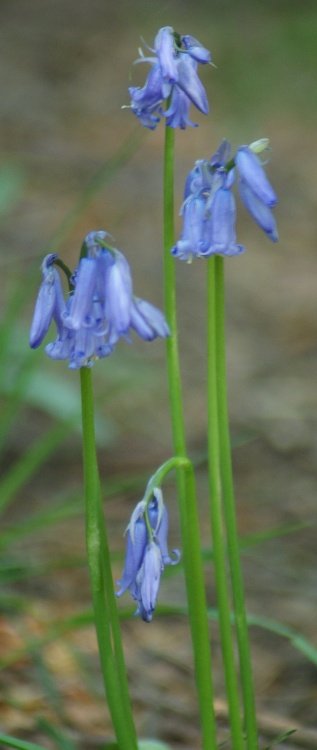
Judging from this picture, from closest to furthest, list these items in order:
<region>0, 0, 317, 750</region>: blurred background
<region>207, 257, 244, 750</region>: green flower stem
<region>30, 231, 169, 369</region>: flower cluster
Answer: <region>30, 231, 169, 369</region>: flower cluster → <region>207, 257, 244, 750</region>: green flower stem → <region>0, 0, 317, 750</region>: blurred background

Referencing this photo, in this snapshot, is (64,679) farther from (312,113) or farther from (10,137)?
(10,137)

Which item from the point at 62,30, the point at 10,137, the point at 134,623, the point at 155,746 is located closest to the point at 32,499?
the point at 134,623

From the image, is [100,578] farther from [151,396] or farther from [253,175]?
[151,396]

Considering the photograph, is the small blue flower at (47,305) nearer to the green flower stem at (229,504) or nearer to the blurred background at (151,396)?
the green flower stem at (229,504)

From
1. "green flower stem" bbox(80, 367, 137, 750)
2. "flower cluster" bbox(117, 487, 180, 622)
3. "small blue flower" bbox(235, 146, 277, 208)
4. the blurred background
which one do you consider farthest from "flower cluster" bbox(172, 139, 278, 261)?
the blurred background

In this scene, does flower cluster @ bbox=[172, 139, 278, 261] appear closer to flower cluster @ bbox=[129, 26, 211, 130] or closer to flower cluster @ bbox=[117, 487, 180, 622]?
flower cluster @ bbox=[129, 26, 211, 130]

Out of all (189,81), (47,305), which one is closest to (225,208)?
(189,81)
